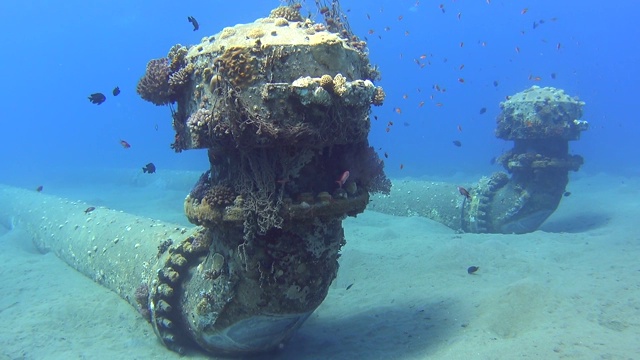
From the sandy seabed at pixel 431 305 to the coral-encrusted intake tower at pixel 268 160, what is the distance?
3.78 ft

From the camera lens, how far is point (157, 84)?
15.8 feet

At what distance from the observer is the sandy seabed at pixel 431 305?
4496mm

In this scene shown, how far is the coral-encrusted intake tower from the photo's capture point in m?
3.82

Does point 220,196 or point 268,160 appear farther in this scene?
point 220,196

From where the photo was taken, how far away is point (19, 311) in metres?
6.54

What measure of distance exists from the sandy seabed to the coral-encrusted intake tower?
45.4 inches

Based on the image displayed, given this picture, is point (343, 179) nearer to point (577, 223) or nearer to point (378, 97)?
point (378, 97)

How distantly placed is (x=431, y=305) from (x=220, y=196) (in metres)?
3.53

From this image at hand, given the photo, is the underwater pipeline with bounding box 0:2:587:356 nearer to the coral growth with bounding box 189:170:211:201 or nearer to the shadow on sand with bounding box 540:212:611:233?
the coral growth with bounding box 189:170:211:201

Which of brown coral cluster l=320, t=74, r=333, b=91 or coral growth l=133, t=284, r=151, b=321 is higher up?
brown coral cluster l=320, t=74, r=333, b=91

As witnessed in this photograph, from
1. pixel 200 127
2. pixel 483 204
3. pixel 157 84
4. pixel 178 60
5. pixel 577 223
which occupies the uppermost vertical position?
pixel 178 60

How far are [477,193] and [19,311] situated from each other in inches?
431

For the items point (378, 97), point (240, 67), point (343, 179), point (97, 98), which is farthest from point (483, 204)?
point (97, 98)

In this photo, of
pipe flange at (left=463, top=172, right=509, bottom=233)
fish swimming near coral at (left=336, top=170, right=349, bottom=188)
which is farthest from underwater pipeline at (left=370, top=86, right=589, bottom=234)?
fish swimming near coral at (left=336, top=170, right=349, bottom=188)
